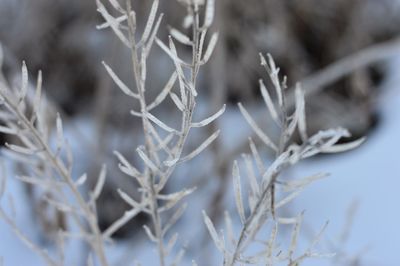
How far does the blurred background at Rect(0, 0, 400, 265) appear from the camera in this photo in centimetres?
104

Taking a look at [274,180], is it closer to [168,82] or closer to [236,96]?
[168,82]

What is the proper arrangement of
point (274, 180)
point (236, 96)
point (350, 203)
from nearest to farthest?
point (274, 180) → point (350, 203) → point (236, 96)

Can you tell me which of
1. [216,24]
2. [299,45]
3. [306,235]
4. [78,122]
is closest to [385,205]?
[306,235]

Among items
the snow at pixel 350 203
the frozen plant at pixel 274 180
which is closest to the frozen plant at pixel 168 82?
the frozen plant at pixel 274 180

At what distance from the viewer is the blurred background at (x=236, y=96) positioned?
1.04 m

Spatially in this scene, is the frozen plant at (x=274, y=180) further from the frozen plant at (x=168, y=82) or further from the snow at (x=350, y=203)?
the snow at (x=350, y=203)

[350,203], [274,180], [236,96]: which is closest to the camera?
Result: [274,180]

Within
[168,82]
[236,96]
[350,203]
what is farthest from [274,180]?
[236,96]

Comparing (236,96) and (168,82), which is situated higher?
(168,82)

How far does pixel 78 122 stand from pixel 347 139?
564mm

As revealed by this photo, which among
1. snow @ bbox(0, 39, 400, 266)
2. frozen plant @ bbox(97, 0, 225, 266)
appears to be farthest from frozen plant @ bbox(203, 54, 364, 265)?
snow @ bbox(0, 39, 400, 266)

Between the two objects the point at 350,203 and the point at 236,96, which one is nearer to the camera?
the point at 350,203

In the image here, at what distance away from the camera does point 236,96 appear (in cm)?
147

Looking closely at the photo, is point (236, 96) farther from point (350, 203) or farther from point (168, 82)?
point (168, 82)
